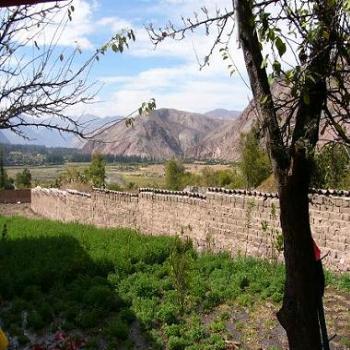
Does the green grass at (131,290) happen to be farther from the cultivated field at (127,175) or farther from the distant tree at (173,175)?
the cultivated field at (127,175)

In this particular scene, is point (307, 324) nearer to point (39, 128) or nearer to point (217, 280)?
point (39, 128)

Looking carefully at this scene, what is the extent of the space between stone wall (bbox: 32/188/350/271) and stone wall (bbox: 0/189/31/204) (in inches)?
869

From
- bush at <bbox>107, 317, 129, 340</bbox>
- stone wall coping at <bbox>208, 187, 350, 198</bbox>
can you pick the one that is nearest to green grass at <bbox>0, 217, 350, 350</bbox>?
bush at <bbox>107, 317, 129, 340</bbox>

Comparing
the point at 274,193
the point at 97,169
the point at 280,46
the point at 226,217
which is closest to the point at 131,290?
the point at 226,217

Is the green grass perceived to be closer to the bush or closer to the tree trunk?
the bush

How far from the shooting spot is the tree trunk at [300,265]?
3.94 m

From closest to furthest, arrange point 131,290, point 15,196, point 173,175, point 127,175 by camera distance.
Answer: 1. point 131,290
2. point 15,196
3. point 173,175
4. point 127,175

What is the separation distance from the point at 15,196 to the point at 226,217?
109 feet

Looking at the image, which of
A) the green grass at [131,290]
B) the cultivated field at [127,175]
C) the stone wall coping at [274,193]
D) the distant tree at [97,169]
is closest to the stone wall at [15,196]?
the distant tree at [97,169]

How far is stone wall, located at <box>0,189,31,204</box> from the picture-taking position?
42.8 m

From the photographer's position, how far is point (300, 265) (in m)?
3.96

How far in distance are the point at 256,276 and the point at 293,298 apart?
6.41m

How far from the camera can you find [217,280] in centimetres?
1044

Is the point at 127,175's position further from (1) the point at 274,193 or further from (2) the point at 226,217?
(1) the point at 274,193
